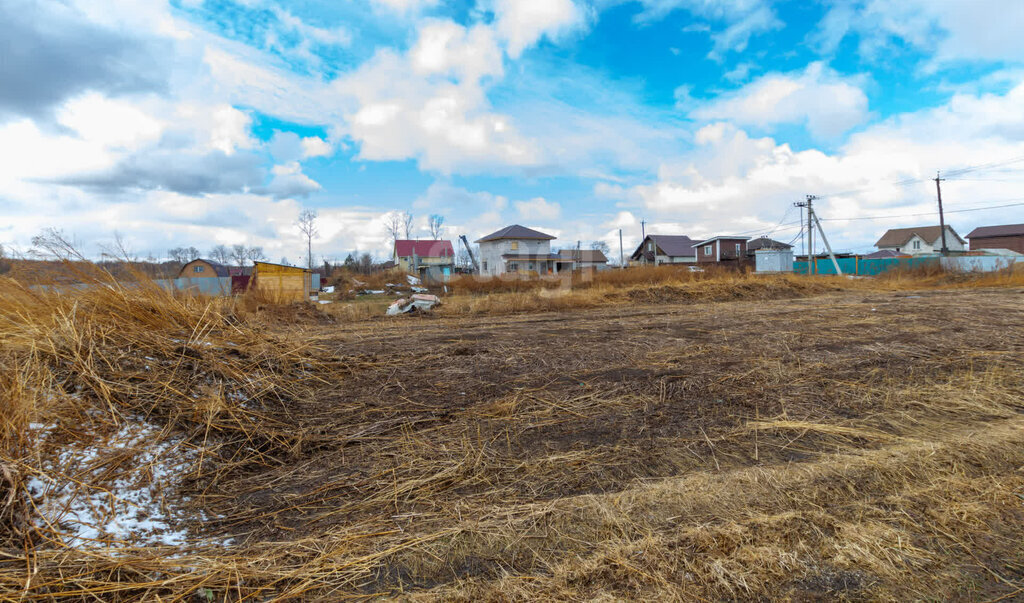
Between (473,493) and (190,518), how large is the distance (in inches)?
57.1

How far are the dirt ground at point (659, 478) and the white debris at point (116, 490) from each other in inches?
9.7

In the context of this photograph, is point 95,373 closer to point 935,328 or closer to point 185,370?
point 185,370

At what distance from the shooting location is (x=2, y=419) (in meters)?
2.40

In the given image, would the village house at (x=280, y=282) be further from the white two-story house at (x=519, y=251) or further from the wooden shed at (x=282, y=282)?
the white two-story house at (x=519, y=251)

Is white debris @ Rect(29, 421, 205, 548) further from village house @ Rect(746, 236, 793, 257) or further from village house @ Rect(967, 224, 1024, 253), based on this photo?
village house @ Rect(967, 224, 1024, 253)

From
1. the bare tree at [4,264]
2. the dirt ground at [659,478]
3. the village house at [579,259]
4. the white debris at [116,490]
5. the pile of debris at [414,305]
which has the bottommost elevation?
the dirt ground at [659,478]

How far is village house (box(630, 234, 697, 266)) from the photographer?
49.9m

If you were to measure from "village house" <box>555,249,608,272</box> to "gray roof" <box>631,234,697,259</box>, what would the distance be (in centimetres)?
530

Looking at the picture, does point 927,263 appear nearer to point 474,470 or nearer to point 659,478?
point 659,478

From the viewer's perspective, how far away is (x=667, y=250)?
50.2 meters

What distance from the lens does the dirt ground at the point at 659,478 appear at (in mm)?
1891

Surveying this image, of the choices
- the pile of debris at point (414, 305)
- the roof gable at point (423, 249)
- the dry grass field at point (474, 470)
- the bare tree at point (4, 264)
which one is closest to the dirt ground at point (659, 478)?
the dry grass field at point (474, 470)

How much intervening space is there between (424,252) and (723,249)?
3393cm

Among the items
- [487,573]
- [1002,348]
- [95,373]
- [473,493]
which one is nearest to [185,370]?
[95,373]
